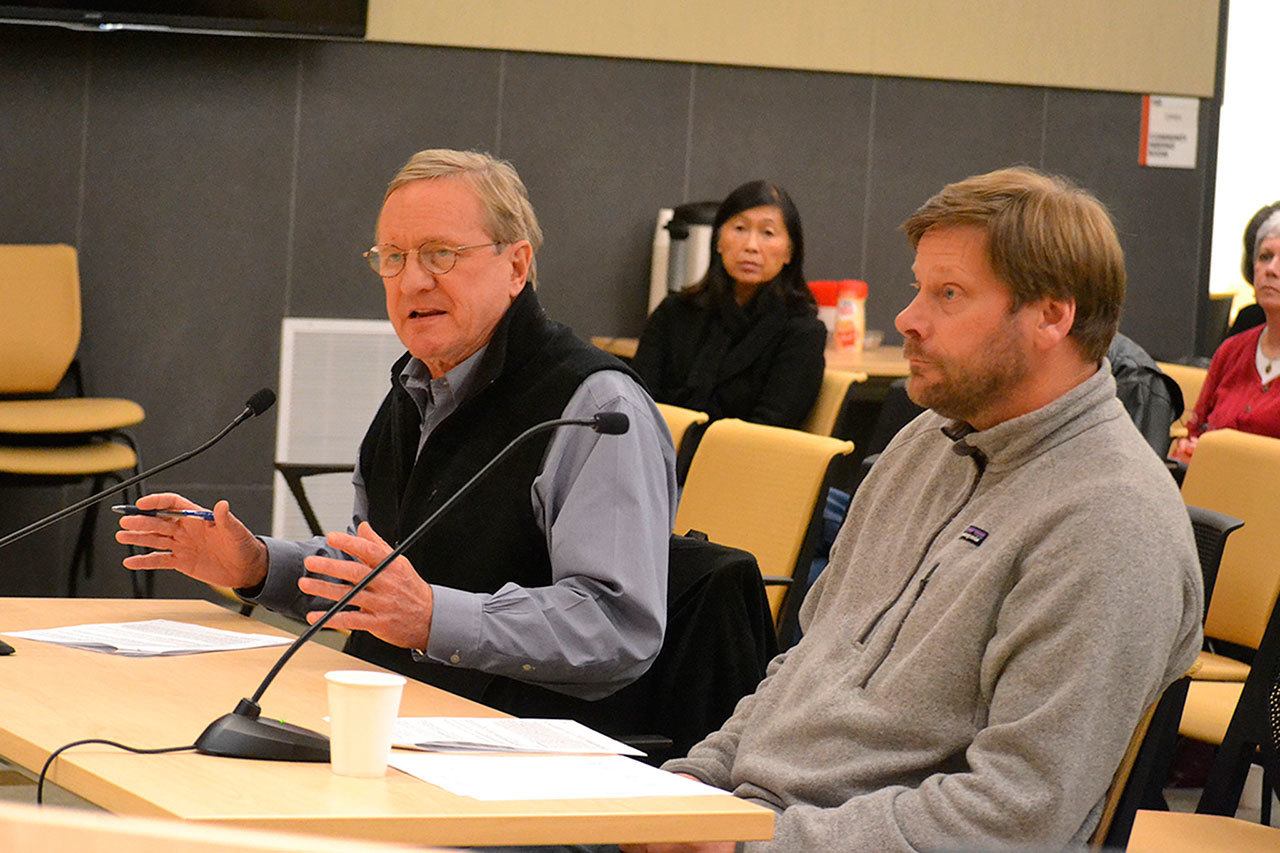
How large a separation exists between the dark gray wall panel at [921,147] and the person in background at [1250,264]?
3.68 ft

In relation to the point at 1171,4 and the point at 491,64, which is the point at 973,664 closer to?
the point at 491,64

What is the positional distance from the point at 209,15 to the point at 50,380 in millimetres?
1245

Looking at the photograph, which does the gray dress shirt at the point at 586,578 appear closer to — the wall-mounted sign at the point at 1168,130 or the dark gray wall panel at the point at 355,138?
the dark gray wall panel at the point at 355,138

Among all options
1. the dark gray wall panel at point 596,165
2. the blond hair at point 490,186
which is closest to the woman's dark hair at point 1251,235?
the dark gray wall panel at point 596,165

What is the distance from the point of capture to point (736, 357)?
5652 mm

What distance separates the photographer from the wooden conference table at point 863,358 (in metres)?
5.89

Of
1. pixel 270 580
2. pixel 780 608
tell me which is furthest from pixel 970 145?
pixel 270 580

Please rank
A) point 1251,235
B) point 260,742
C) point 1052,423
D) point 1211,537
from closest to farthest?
point 260,742
point 1052,423
point 1211,537
point 1251,235

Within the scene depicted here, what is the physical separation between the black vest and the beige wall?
3712 mm

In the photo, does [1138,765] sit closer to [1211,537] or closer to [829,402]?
[1211,537]

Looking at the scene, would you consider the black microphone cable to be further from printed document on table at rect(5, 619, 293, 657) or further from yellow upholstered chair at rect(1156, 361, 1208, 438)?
yellow upholstered chair at rect(1156, 361, 1208, 438)

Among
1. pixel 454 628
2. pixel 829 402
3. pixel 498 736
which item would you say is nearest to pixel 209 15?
pixel 829 402

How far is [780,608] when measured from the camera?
3316 mm

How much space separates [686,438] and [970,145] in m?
3.34
